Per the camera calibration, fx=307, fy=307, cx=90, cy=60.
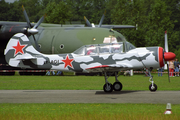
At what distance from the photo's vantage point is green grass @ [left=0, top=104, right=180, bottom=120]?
8141 millimetres

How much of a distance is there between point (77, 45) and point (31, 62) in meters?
12.3

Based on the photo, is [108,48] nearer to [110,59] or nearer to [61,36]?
[110,59]

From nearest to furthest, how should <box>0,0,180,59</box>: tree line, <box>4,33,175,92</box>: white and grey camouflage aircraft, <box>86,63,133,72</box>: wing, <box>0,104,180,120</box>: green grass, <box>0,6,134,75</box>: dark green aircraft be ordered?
<box>0,104,180,120</box>: green grass, <box>86,63,133,72</box>: wing, <box>4,33,175,92</box>: white and grey camouflage aircraft, <box>0,6,134,75</box>: dark green aircraft, <box>0,0,180,59</box>: tree line

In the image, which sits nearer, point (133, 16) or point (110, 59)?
Result: point (110, 59)

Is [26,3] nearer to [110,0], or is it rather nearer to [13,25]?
[110,0]

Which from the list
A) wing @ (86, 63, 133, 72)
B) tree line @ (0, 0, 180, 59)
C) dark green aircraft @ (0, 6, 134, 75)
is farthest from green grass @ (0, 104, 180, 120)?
tree line @ (0, 0, 180, 59)

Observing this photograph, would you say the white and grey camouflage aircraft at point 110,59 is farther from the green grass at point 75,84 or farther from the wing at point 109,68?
the green grass at point 75,84

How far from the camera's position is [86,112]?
9.02 meters

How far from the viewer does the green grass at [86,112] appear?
8141 millimetres

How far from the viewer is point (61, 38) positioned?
98.7 feet

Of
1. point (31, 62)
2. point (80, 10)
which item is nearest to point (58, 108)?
point (31, 62)

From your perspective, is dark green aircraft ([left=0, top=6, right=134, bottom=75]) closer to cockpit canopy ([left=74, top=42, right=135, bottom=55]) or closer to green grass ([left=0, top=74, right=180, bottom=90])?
green grass ([left=0, top=74, right=180, bottom=90])

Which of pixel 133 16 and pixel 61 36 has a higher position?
pixel 133 16

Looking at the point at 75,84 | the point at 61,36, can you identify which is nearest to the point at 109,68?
the point at 75,84
